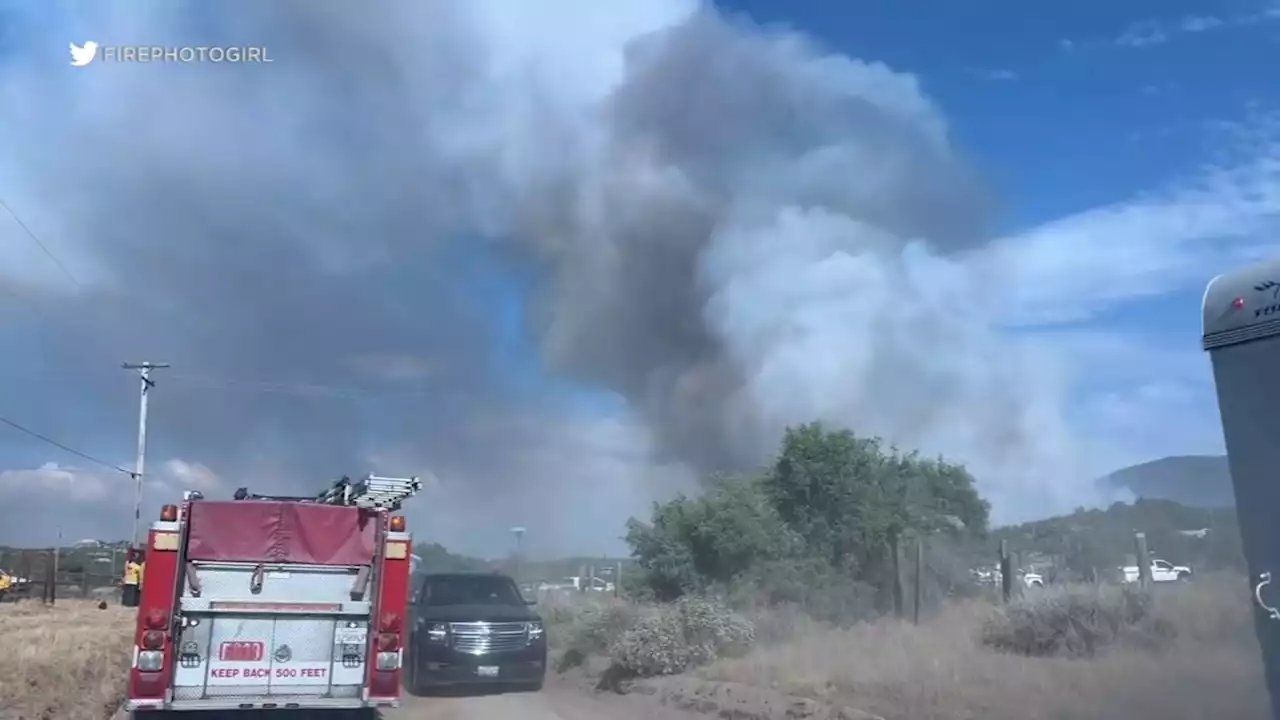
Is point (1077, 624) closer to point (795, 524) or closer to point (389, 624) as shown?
point (389, 624)

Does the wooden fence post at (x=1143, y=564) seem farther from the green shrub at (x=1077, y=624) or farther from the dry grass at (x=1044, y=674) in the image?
the dry grass at (x=1044, y=674)

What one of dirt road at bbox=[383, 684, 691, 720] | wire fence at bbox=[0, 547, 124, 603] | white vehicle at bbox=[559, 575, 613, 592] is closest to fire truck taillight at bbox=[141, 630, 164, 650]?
dirt road at bbox=[383, 684, 691, 720]

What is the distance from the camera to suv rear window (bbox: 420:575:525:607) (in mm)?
18406

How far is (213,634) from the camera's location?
36.2 ft

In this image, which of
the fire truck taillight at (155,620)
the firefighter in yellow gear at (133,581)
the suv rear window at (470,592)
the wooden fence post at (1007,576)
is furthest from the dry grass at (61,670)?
the wooden fence post at (1007,576)

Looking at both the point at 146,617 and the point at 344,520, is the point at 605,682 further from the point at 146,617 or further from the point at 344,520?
the point at 146,617

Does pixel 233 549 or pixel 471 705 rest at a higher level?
pixel 233 549

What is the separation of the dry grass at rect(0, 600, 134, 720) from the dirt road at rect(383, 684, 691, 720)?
3.56m

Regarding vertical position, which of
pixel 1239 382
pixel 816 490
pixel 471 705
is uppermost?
pixel 816 490

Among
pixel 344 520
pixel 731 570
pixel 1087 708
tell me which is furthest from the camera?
pixel 731 570

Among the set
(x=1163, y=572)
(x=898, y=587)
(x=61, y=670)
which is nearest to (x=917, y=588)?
(x=898, y=587)

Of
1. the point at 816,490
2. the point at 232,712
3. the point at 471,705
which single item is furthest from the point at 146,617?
the point at 816,490

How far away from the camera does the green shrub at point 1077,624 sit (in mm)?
13516

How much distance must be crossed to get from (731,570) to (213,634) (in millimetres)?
13628
